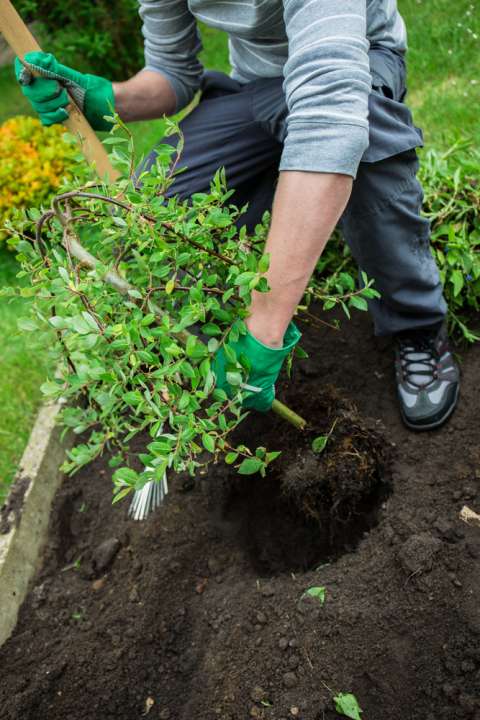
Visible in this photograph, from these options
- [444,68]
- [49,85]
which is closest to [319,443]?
[49,85]

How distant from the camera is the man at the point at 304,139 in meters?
1.64

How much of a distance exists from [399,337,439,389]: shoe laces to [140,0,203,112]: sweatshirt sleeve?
4.72 feet

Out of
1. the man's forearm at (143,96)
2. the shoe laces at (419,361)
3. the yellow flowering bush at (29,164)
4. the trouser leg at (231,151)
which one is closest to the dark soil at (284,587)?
the shoe laces at (419,361)

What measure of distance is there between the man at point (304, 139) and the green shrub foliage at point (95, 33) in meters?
3.42

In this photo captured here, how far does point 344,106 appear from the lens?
5.34 ft

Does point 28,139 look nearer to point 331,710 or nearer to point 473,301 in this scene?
point 473,301

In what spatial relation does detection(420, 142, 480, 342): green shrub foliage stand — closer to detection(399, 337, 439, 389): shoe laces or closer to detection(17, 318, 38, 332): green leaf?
detection(399, 337, 439, 389): shoe laces

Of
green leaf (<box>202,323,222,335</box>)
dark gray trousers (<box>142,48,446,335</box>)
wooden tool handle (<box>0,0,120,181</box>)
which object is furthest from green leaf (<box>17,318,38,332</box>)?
dark gray trousers (<box>142,48,446,335</box>)

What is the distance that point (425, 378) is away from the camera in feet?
7.69

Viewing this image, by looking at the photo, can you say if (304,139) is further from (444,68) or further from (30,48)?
(444,68)

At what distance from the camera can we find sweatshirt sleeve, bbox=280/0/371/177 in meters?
1.62

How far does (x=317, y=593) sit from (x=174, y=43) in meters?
2.14

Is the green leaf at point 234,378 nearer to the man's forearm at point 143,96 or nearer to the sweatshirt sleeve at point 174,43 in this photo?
the man's forearm at point 143,96

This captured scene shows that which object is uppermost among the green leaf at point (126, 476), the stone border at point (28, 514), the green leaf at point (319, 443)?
the green leaf at point (126, 476)
